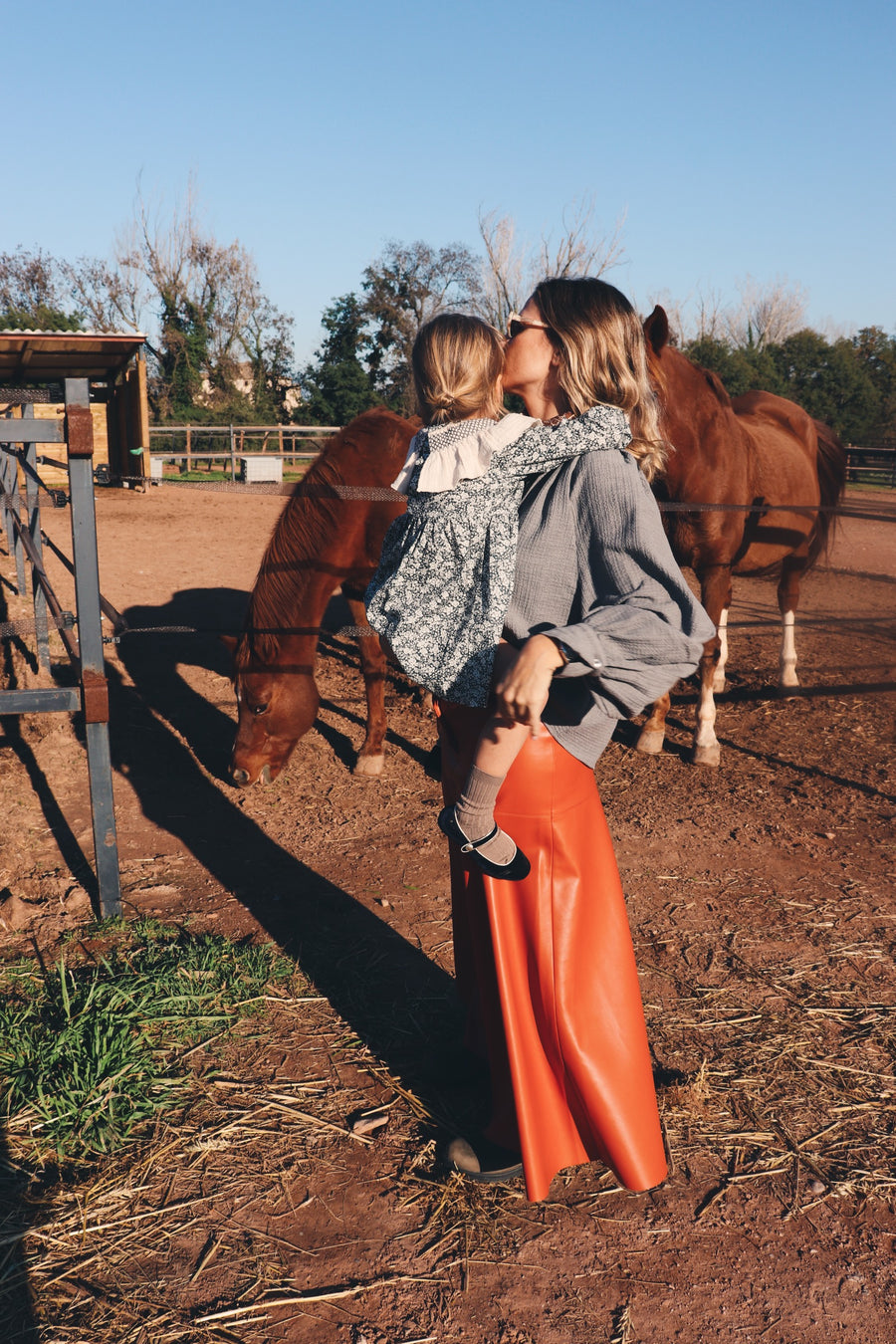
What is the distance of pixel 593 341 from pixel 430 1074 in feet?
5.53

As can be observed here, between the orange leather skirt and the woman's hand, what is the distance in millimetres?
228

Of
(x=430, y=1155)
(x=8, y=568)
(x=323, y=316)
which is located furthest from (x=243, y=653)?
(x=323, y=316)

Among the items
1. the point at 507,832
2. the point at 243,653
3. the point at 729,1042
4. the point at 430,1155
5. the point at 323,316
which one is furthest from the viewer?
the point at 323,316

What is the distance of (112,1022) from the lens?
228 centimetres

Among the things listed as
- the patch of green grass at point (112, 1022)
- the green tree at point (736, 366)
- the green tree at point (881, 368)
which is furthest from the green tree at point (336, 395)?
the patch of green grass at point (112, 1022)

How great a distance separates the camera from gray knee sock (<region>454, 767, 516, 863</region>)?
1.51 m

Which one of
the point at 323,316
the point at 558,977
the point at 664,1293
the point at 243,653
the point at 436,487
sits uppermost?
the point at 323,316

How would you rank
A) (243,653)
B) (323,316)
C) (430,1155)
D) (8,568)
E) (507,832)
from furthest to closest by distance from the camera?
(323,316), (8,568), (243,653), (430,1155), (507,832)

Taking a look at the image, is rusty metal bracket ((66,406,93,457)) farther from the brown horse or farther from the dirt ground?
the dirt ground

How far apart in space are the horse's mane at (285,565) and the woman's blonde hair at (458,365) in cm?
237

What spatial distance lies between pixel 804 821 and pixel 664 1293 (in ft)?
8.64

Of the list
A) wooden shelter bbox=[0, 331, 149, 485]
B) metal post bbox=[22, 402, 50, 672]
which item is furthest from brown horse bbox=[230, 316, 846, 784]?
metal post bbox=[22, 402, 50, 672]

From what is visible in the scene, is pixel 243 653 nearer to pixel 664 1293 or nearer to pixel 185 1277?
pixel 185 1277

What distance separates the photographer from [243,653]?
3.87m
